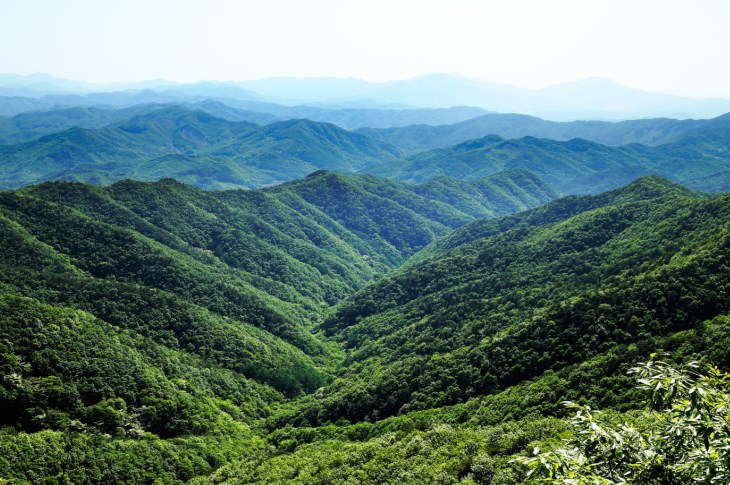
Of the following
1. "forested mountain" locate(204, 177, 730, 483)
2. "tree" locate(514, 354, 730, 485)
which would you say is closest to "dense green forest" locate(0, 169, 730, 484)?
"forested mountain" locate(204, 177, 730, 483)

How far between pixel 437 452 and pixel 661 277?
199 feet

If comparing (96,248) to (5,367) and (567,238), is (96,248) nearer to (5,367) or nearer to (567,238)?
(5,367)

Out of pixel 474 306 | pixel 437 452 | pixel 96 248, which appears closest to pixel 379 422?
pixel 437 452

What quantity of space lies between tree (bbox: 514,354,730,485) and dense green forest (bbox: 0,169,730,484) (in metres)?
25.7

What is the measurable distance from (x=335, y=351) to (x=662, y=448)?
509ft

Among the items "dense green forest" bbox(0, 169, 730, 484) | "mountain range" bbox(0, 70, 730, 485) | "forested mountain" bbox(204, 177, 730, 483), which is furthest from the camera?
"dense green forest" bbox(0, 169, 730, 484)

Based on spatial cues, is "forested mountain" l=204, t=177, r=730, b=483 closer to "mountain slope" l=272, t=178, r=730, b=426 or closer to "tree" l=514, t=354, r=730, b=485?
"mountain slope" l=272, t=178, r=730, b=426

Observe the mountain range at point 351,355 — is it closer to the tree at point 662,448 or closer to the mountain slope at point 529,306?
the tree at point 662,448

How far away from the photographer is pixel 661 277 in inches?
3701

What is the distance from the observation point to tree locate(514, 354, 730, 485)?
14828 mm

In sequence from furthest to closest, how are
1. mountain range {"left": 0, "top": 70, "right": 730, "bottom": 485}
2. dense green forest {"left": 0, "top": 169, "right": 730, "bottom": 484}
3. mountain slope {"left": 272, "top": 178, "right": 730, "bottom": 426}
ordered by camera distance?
mountain slope {"left": 272, "top": 178, "right": 730, "bottom": 426} → dense green forest {"left": 0, "top": 169, "right": 730, "bottom": 484} → mountain range {"left": 0, "top": 70, "right": 730, "bottom": 485}

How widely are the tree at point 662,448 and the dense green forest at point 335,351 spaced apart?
2570cm

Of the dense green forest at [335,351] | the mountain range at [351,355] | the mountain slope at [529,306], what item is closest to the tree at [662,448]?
the mountain range at [351,355]

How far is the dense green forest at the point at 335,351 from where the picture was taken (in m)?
74.1
